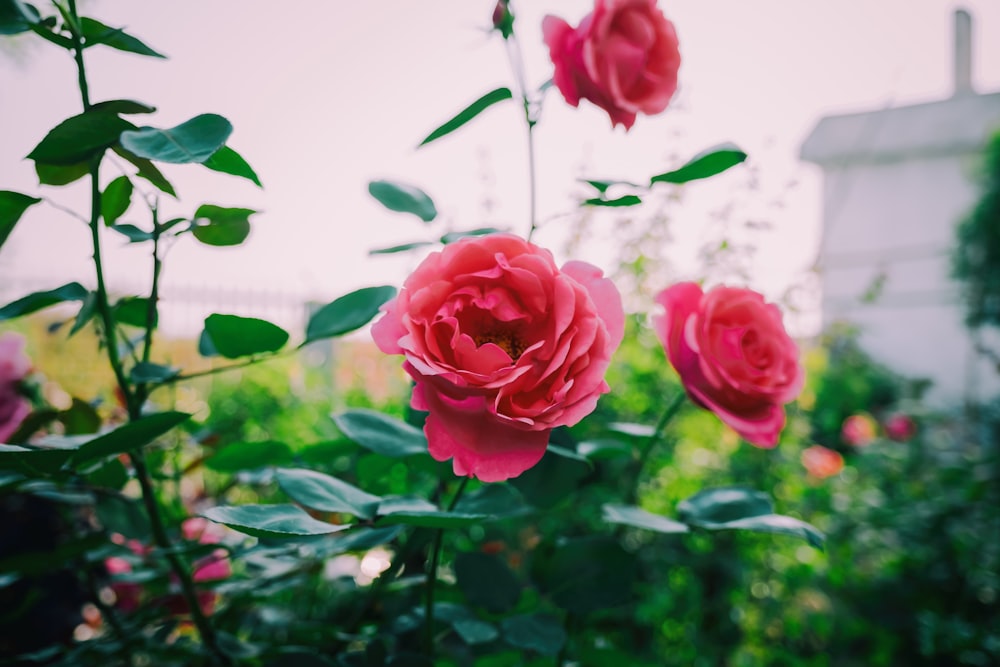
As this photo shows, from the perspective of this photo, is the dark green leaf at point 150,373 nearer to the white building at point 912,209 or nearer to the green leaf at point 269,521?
the green leaf at point 269,521

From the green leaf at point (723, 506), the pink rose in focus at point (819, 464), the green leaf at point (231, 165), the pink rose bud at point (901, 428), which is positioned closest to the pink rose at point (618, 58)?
the green leaf at point (231, 165)

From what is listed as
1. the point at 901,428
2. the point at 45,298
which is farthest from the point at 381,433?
the point at 901,428

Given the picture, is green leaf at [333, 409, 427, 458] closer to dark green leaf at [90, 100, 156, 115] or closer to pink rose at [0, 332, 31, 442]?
dark green leaf at [90, 100, 156, 115]

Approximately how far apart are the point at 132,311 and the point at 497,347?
41 cm

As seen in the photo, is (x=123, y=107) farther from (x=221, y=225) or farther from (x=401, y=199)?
(x=401, y=199)

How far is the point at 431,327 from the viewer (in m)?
0.44

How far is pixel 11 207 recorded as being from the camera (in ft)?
1.65

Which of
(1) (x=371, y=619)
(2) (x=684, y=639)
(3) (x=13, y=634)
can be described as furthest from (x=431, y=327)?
(2) (x=684, y=639)

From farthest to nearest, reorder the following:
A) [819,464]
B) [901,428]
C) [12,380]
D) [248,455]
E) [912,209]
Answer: [912,209] → [901,428] → [819,464] → [12,380] → [248,455]

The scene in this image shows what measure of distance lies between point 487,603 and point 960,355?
520 inches

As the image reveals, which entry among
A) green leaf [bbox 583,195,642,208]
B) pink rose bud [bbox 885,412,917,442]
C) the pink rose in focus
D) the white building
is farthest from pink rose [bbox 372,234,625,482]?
the white building

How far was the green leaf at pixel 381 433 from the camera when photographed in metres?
0.56

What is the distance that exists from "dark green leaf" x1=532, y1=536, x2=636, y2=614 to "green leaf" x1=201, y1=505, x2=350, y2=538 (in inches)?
10.3

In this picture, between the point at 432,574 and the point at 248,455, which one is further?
the point at 248,455
